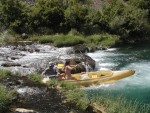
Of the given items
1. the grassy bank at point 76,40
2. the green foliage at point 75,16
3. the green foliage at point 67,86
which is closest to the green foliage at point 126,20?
the grassy bank at point 76,40

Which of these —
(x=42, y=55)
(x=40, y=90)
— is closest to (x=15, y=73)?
(x=40, y=90)

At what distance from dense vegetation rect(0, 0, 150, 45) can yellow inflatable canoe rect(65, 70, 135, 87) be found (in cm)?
1479

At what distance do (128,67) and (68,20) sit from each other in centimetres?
1278

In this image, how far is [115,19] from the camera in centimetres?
3788

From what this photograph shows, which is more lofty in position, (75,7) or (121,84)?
(75,7)

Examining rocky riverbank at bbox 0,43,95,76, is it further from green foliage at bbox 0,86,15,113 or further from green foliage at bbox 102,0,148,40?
green foliage at bbox 102,0,148,40

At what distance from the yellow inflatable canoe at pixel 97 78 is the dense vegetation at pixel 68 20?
582 inches

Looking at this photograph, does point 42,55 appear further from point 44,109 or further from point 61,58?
point 44,109

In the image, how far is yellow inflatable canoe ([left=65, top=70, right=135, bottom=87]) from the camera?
69.4ft

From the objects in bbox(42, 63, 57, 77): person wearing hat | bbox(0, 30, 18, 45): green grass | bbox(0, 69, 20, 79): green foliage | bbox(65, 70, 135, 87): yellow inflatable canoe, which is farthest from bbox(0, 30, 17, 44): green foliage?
bbox(65, 70, 135, 87): yellow inflatable canoe

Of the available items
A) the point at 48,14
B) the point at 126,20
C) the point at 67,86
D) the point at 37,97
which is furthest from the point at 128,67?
the point at 48,14

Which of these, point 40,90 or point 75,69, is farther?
point 75,69

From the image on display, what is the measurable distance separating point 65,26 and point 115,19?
510 centimetres

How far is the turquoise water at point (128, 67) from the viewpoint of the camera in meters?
20.1
